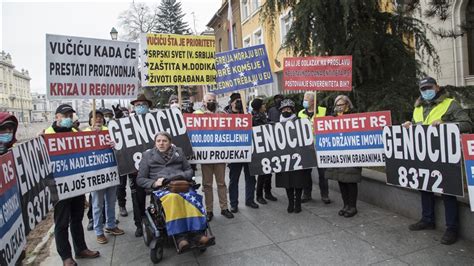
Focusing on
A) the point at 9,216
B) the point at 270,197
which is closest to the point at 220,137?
the point at 270,197

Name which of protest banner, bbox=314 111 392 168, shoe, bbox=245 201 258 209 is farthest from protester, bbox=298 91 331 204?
shoe, bbox=245 201 258 209

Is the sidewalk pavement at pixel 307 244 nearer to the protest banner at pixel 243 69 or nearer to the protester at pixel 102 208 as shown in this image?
the protester at pixel 102 208

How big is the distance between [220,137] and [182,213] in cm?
201

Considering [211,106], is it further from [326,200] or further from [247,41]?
[247,41]

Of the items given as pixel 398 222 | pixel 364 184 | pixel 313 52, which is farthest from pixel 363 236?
pixel 313 52

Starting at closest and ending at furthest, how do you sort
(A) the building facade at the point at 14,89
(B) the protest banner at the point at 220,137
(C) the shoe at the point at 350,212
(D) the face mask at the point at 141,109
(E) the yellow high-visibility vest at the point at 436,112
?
(E) the yellow high-visibility vest at the point at 436,112
(D) the face mask at the point at 141,109
(C) the shoe at the point at 350,212
(B) the protest banner at the point at 220,137
(A) the building facade at the point at 14,89

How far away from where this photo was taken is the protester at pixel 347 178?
555 centimetres

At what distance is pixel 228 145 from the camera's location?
587 cm

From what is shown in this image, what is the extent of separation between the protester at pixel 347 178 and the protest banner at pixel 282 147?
410 mm

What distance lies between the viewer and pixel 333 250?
4.45 meters

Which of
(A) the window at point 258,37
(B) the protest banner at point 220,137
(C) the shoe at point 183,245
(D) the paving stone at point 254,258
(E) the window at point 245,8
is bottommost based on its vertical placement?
(D) the paving stone at point 254,258

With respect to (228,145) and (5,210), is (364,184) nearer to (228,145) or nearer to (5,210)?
(228,145)

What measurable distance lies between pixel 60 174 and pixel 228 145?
2.51 m

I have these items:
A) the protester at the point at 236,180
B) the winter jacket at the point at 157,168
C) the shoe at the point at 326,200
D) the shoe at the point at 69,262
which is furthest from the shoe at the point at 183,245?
the shoe at the point at 326,200
